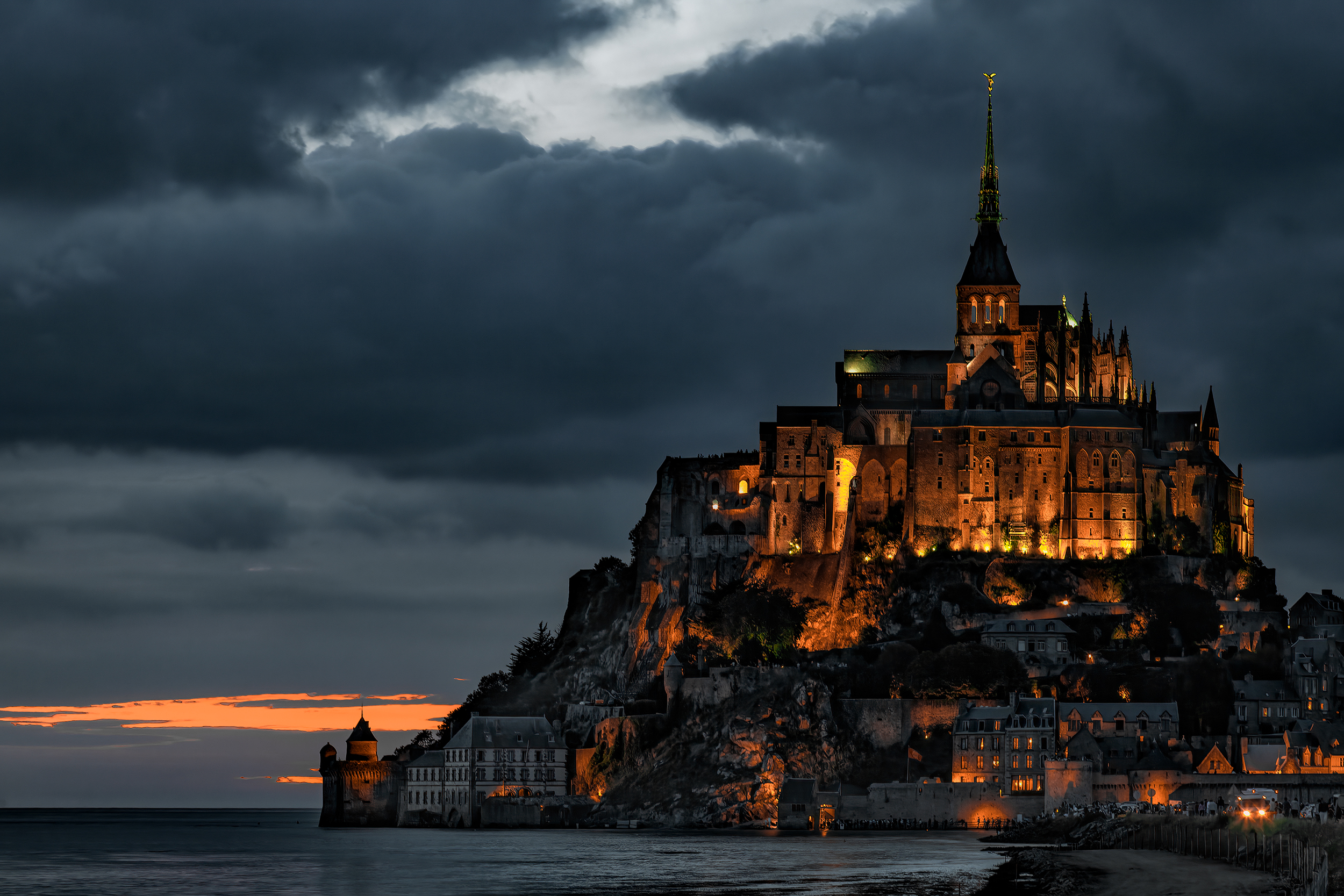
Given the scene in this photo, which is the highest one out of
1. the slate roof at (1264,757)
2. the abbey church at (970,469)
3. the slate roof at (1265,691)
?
the abbey church at (970,469)

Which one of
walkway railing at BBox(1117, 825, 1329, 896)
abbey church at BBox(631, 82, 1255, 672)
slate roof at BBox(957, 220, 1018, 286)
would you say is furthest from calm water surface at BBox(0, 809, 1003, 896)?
slate roof at BBox(957, 220, 1018, 286)

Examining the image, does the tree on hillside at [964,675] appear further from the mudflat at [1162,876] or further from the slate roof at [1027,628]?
the mudflat at [1162,876]

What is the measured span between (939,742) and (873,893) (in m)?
45.7

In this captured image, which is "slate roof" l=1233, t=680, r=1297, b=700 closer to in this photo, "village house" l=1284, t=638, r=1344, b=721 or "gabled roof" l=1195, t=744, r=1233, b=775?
"village house" l=1284, t=638, r=1344, b=721

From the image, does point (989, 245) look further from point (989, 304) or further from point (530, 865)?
point (530, 865)

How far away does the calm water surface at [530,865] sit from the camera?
295 feet

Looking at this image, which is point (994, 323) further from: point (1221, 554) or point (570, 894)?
point (570, 894)

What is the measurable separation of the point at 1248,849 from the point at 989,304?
288ft

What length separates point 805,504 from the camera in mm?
154375

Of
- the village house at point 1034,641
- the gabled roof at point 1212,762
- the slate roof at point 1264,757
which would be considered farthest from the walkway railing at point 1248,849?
the village house at point 1034,641

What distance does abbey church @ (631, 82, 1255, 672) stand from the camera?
147375 mm

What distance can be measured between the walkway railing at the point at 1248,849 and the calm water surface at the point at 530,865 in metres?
7.63

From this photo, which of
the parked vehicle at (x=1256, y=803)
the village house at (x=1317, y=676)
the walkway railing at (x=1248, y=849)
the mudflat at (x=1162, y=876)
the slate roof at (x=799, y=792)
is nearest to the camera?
the walkway railing at (x=1248, y=849)

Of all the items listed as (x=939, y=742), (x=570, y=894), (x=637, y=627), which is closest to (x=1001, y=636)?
(x=939, y=742)
